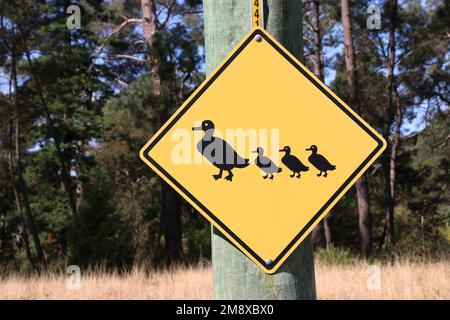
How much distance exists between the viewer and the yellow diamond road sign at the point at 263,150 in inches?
75.4

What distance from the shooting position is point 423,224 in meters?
30.7

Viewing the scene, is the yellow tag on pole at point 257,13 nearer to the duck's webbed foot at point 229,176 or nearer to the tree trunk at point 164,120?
the duck's webbed foot at point 229,176

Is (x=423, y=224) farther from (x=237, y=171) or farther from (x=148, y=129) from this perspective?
(x=237, y=171)

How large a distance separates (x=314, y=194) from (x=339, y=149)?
18cm

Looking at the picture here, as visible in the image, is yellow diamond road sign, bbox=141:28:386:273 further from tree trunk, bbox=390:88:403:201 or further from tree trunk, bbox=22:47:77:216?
tree trunk, bbox=390:88:403:201

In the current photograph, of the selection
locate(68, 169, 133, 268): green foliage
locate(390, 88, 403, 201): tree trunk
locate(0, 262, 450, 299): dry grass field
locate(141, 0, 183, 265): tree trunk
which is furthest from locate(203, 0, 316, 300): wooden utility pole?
locate(390, 88, 403, 201): tree trunk

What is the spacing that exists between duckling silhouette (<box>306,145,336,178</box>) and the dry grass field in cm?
491

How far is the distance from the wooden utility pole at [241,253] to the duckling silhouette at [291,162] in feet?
0.77

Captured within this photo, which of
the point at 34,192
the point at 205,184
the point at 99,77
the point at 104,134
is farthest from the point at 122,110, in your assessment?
the point at 205,184

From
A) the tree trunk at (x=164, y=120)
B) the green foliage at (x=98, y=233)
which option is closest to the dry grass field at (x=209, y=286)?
the green foliage at (x=98, y=233)

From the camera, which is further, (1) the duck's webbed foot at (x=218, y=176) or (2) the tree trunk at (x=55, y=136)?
(2) the tree trunk at (x=55, y=136)

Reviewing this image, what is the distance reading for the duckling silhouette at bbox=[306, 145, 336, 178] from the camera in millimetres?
1918

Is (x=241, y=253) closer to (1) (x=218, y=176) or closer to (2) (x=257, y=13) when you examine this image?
(1) (x=218, y=176)

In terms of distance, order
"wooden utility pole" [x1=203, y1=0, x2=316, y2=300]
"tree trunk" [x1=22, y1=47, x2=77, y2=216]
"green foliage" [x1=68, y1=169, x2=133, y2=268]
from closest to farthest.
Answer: "wooden utility pole" [x1=203, y1=0, x2=316, y2=300] < "green foliage" [x1=68, y1=169, x2=133, y2=268] < "tree trunk" [x1=22, y1=47, x2=77, y2=216]
